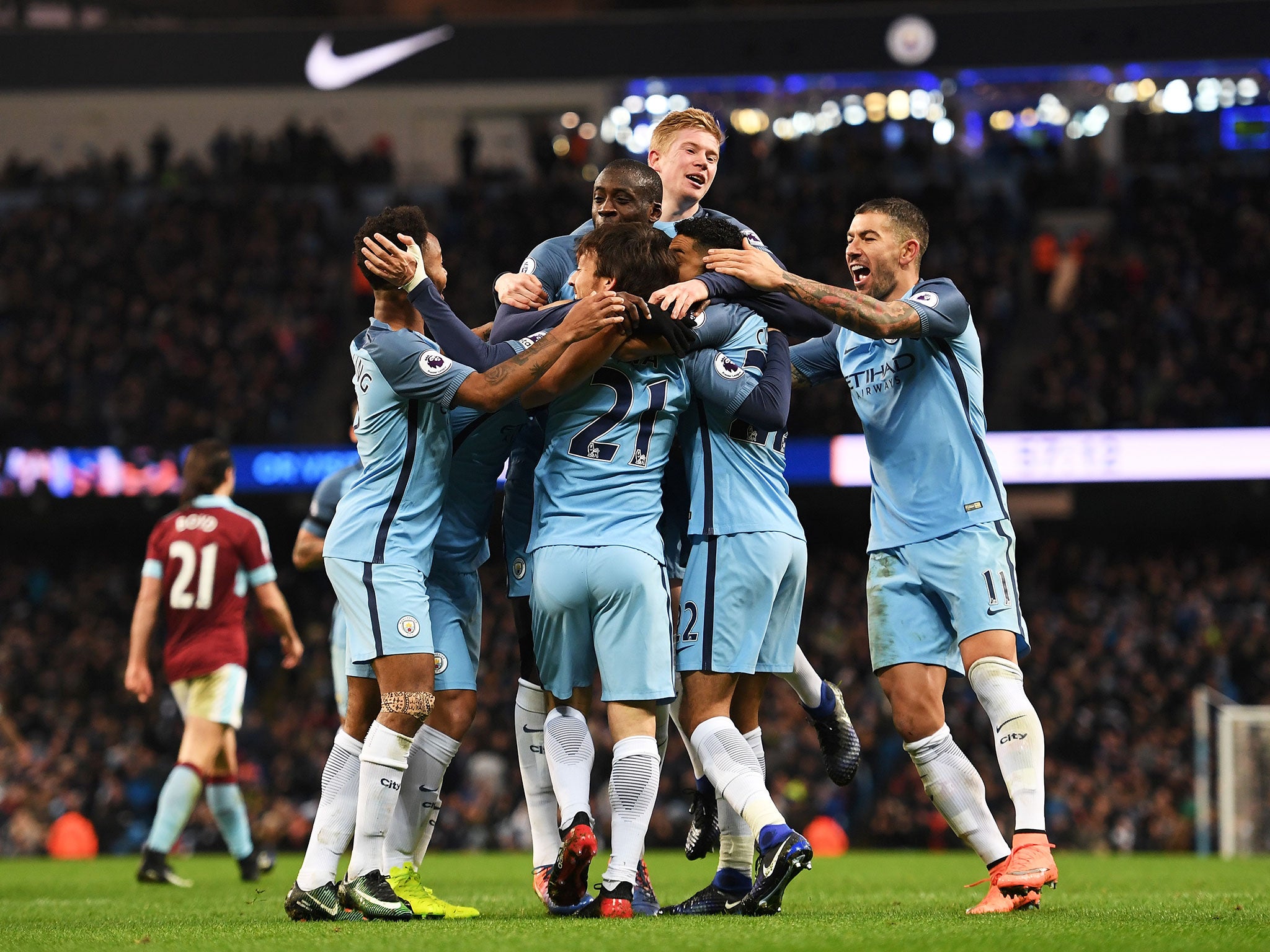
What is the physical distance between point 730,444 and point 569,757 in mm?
1313

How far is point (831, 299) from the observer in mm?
5367

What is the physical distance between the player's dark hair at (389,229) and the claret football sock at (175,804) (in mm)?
4206

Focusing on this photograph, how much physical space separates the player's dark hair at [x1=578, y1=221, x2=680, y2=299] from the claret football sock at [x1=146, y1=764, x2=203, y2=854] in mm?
4641

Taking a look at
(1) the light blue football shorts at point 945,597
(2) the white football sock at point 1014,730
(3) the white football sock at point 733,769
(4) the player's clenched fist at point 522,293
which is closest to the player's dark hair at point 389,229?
(4) the player's clenched fist at point 522,293

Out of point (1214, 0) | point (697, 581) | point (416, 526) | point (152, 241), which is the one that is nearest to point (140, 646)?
point (416, 526)

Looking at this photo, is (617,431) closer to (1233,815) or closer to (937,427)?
(937,427)

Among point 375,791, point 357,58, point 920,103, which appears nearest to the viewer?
point 375,791

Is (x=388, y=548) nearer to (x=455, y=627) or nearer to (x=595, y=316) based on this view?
(x=455, y=627)

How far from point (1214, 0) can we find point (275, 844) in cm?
1934

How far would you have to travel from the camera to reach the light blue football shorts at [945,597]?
5.46 meters

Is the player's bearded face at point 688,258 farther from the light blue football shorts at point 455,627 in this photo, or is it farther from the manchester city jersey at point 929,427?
the light blue football shorts at point 455,627

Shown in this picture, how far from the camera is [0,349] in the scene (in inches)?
851

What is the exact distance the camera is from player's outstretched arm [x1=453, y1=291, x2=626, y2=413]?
198 inches

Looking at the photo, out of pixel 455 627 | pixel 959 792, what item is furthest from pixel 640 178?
pixel 959 792
